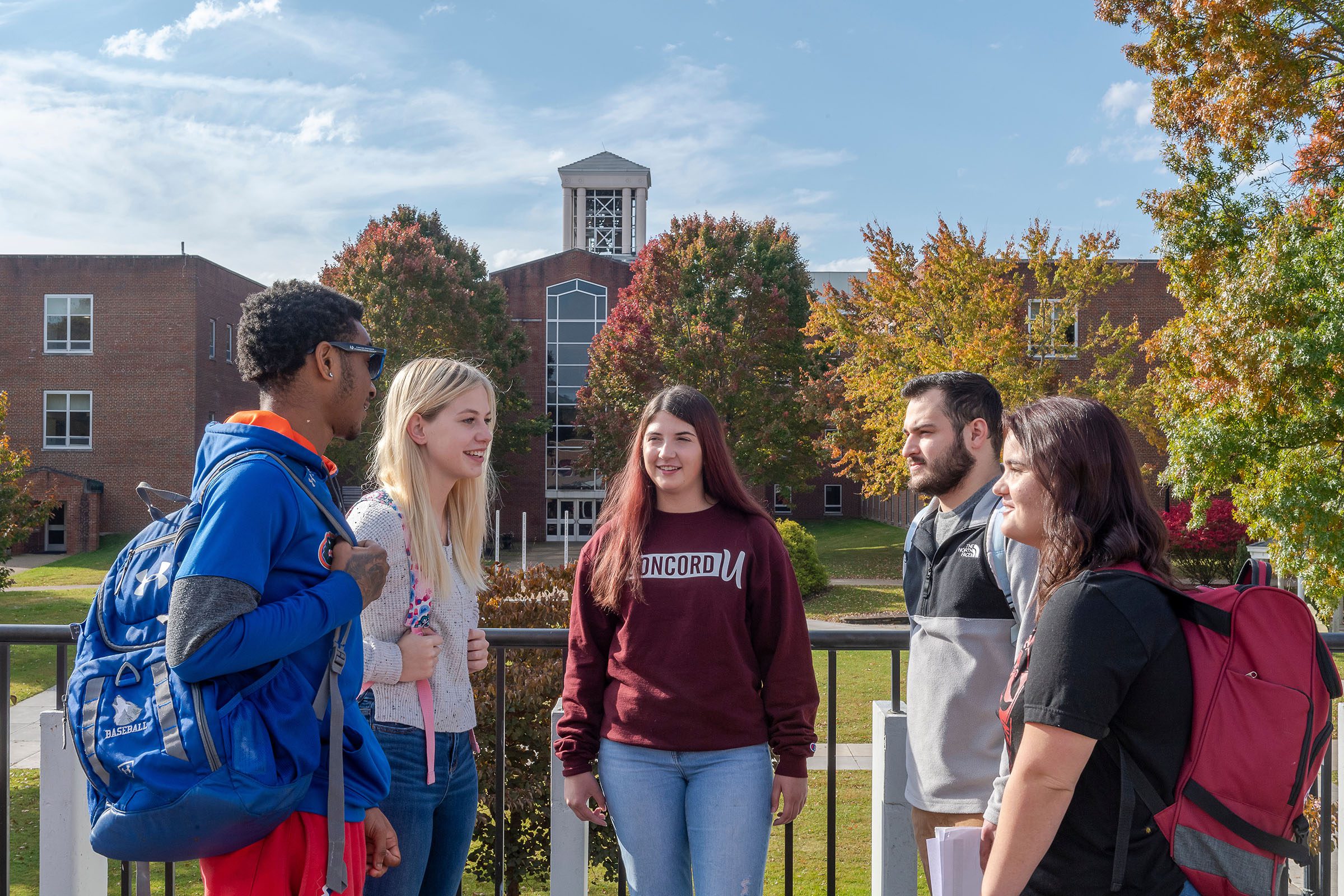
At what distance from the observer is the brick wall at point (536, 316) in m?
37.8

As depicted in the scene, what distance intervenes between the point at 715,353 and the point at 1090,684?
89.2 ft

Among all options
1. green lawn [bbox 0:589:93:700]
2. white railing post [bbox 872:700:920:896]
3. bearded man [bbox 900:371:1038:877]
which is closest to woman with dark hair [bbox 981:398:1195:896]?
bearded man [bbox 900:371:1038:877]

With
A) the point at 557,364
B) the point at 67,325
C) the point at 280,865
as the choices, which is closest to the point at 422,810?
the point at 280,865

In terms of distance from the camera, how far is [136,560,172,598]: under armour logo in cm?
185

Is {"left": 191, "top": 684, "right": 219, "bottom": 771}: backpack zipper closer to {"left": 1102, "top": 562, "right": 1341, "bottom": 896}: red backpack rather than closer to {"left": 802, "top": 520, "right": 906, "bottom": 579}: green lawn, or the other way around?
{"left": 1102, "top": 562, "right": 1341, "bottom": 896}: red backpack

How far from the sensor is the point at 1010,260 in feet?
67.7

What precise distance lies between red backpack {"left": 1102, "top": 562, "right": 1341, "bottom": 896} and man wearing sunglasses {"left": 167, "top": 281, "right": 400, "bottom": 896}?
1574 mm

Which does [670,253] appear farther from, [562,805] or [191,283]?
[562,805]

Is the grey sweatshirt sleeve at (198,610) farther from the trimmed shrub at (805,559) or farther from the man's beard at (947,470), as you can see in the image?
the trimmed shrub at (805,559)

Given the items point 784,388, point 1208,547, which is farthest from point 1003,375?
point 784,388

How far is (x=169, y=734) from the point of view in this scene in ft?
5.82

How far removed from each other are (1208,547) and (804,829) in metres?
17.9

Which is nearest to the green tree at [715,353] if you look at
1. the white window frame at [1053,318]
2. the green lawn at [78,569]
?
the white window frame at [1053,318]

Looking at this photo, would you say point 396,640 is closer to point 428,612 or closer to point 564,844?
point 428,612
